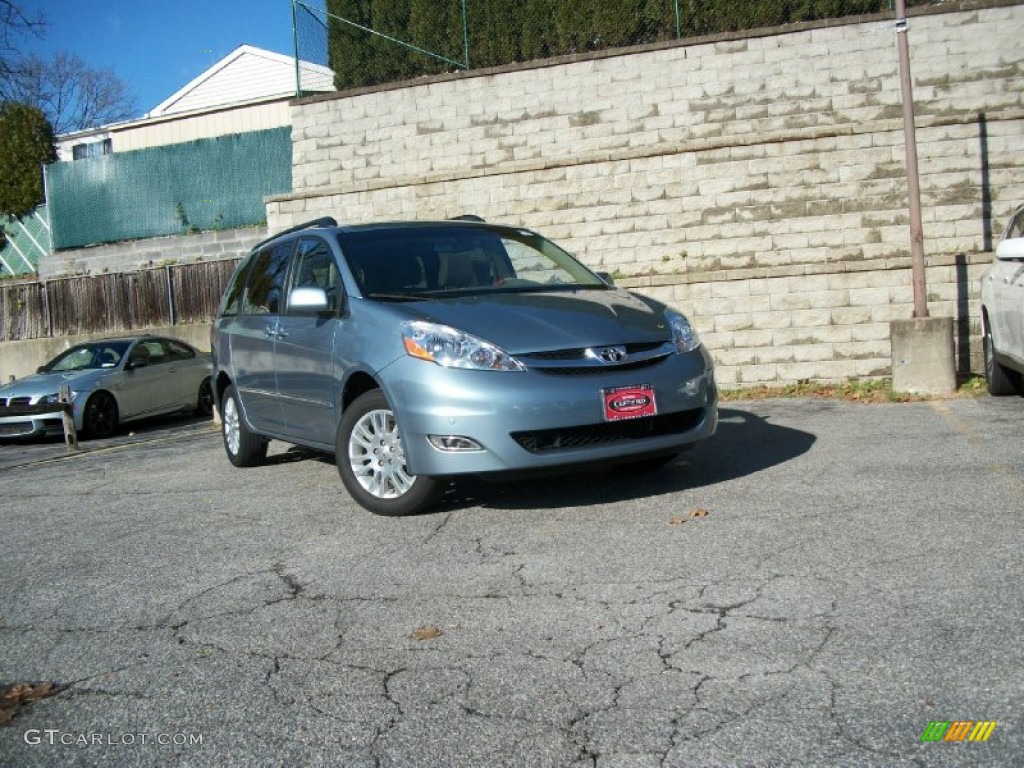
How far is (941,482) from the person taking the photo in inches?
237

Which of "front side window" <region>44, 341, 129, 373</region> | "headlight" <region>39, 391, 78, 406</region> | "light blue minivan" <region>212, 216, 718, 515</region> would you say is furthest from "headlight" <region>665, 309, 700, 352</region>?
"front side window" <region>44, 341, 129, 373</region>

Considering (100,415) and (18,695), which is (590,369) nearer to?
(18,695)

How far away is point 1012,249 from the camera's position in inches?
324

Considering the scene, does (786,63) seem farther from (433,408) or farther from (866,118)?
(433,408)

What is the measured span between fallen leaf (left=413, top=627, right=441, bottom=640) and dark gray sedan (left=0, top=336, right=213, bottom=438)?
1053 centimetres

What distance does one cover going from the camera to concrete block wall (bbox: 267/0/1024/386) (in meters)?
12.6

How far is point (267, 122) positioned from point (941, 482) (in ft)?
85.8

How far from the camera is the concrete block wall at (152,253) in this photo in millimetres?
20891

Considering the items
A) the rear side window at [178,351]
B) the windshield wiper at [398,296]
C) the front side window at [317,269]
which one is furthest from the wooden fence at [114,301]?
the windshield wiper at [398,296]

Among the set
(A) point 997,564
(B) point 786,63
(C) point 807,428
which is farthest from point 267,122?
(A) point 997,564

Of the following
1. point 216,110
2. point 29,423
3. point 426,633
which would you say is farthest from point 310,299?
point 216,110

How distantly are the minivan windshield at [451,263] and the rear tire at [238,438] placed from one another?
2.11 metres

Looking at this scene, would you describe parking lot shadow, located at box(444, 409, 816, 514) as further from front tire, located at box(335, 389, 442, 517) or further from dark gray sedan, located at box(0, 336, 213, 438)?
dark gray sedan, located at box(0, 336, 213, 438)

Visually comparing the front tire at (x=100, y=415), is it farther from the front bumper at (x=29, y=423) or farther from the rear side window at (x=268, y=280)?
the rear side window at (x=268, y=280)
